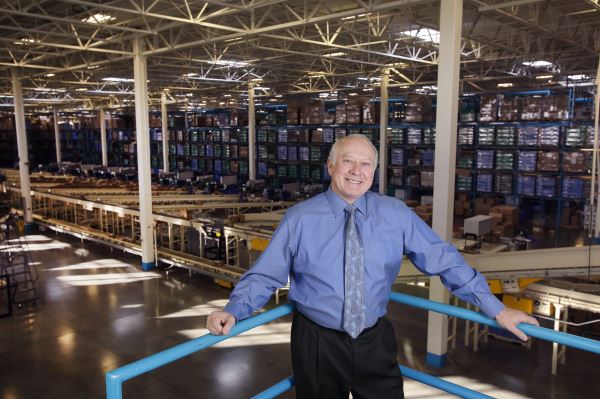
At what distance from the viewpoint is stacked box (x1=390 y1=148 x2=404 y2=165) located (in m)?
19.4

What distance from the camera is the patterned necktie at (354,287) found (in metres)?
2.14

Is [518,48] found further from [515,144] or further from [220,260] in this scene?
[220,260]

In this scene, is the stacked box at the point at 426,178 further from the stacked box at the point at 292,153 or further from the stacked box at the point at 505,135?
the stacked box at the point at 292,153

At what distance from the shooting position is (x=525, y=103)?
48.2ft

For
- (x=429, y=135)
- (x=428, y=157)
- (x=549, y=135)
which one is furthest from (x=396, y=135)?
(x=549, y=135)

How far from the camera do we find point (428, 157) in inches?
730

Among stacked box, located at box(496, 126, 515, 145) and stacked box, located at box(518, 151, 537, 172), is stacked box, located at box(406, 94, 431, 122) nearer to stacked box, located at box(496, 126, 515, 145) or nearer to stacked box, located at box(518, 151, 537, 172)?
stacked box, located at box(496, 126, 515, 145)

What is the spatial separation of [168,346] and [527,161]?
1329 cm

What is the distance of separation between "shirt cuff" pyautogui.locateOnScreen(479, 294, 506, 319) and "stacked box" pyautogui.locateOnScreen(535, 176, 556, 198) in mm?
15475

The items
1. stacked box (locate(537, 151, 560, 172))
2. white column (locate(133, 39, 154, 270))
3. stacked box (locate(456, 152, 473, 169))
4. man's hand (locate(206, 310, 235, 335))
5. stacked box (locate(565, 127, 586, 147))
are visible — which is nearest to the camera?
man's hand (locate(206, 310, 235, 335))

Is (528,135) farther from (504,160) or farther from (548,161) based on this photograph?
(504,160)

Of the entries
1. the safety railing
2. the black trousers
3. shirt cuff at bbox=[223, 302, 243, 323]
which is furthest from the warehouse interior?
shirt cuff at bbox=[223, 302, 243, 323]

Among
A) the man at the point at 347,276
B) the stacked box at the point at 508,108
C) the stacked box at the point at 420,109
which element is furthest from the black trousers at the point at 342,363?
the stacked box at the point at 420,109

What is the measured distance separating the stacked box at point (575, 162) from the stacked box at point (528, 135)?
1.00 meters
